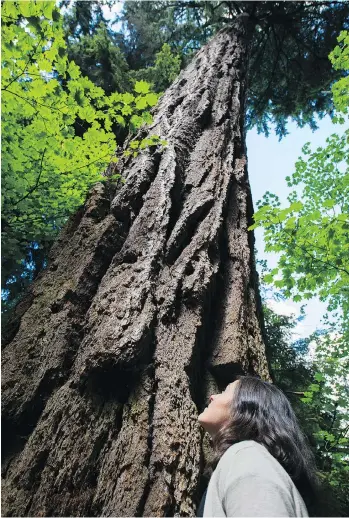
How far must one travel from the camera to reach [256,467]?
136cm

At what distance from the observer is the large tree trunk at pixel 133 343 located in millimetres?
1798

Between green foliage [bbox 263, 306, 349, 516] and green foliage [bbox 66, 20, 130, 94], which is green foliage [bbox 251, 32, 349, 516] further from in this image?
green foliage [bbox 66, 20, 130, 94]

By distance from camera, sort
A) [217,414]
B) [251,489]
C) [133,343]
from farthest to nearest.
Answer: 1. [133,343]
2. [217,414]
3. [251,489]

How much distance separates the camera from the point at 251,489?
126cm

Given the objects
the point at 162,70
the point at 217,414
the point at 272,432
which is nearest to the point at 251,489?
the point at 272,432

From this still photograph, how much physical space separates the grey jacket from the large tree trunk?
42 cm

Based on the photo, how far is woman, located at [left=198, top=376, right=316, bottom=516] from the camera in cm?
124

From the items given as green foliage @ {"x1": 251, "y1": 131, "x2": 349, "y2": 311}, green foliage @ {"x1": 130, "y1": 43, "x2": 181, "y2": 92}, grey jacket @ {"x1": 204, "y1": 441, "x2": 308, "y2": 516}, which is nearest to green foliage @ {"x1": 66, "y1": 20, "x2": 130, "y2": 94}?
green foliage @ {"x1": 130, "y1": 43, "x2": 181, "y2": 92}

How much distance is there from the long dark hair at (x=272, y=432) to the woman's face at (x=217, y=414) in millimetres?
35

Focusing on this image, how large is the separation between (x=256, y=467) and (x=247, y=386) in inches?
28.5

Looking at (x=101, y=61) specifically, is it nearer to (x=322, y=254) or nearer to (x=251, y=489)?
(x=322, y=254)

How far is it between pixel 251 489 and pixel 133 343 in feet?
3.69

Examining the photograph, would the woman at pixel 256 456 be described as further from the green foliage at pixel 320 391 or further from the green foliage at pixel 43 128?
the green foliage at pixel 320 391

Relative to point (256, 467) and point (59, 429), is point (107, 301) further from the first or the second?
point (256, 467)
